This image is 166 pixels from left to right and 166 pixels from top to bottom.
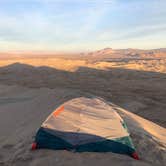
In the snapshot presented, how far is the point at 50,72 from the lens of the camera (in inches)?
1276

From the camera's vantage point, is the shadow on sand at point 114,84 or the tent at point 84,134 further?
the shadow on sand at point 114,84

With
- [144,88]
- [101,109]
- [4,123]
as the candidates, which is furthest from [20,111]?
[144,88]

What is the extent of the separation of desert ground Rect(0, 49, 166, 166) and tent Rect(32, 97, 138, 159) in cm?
17

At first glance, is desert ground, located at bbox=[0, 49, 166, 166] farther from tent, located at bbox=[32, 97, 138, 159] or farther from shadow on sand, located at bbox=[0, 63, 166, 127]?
tent, located at bbox=[32, 97, 138, 159]

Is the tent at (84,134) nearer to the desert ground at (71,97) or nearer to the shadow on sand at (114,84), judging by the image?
the desert ground at (71,97)

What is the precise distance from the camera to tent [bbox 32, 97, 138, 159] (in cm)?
704

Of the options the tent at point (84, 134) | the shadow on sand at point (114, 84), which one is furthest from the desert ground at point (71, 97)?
the tent at point (84, 134)

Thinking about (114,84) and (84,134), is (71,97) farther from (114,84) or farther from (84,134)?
(114,84)

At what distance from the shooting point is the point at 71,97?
14266mm

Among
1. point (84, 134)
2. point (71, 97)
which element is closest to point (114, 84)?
point (71, 97)

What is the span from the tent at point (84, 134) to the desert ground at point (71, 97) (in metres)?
0.17

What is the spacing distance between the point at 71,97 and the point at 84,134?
23.1 ft

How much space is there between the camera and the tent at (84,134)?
23.1 feet

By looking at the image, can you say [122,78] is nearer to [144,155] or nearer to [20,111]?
[20,111]
